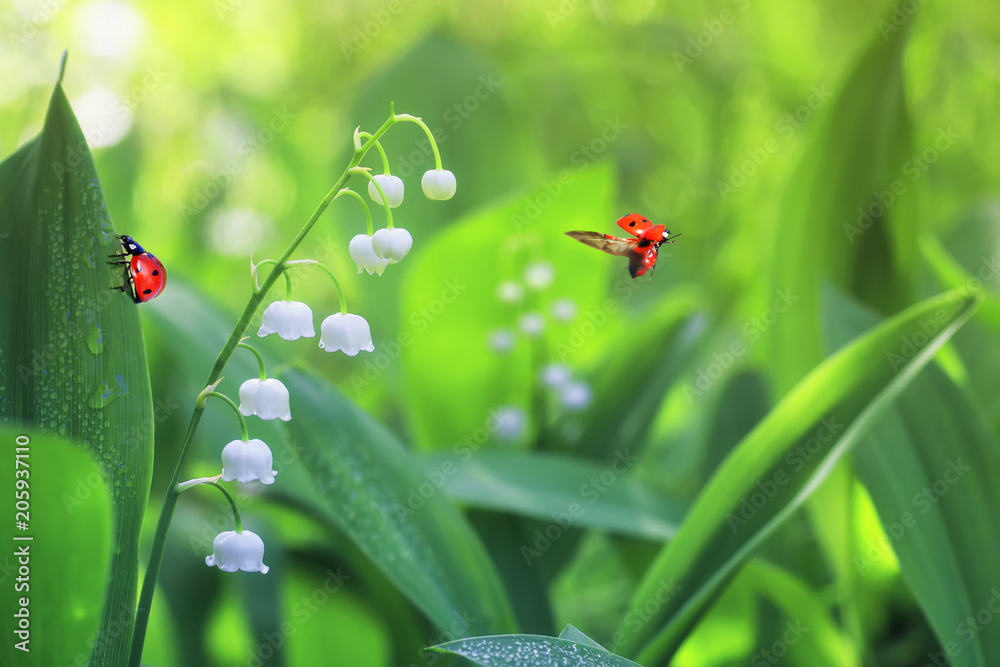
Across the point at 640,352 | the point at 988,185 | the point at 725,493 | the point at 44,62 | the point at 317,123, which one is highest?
the point at 317,123

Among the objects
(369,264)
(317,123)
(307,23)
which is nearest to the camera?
(369,264)

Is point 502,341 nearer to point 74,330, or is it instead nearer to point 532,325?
point 532,325

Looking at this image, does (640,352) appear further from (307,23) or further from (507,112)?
(307,23)

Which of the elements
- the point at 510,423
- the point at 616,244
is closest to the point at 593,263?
the point at 510,423

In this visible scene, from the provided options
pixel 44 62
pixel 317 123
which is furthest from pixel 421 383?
pixel 317 123

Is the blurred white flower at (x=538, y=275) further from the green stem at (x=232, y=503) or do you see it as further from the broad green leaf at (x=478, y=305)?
the green stem at (x=232, y=503)

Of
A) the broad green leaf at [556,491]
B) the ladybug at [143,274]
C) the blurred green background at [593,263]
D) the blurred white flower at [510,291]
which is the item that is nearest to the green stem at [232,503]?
the ladybug at [143,274]

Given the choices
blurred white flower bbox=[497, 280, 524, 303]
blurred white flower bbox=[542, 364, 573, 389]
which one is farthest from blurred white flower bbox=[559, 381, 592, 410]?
blurred white flower bbox=[497, 280, 524, 303]
